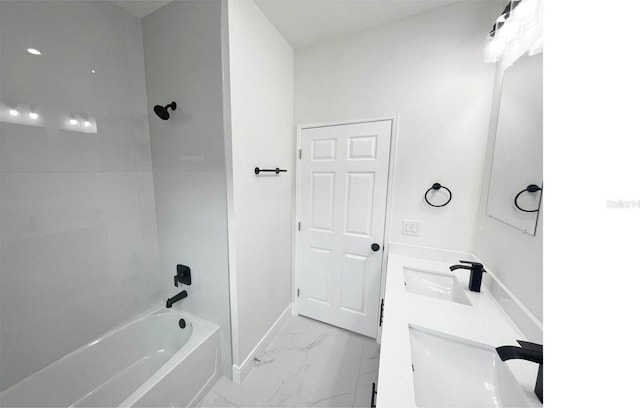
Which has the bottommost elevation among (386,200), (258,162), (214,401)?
(214,401)

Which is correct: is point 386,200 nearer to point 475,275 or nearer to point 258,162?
point 475,275

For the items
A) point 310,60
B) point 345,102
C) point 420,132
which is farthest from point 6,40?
point 420,132

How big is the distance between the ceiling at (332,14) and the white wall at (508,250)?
2.36 ft

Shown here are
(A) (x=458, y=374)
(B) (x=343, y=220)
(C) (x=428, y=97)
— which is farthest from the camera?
(B) (x=343, y=220)

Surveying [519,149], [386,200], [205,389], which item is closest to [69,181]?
[205,389]

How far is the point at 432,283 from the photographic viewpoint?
142 centimetres

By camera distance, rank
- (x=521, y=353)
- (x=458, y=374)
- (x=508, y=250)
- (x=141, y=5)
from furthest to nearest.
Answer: (x=141, y=5) → (x=508, y=250) → (x=458, y=374) → (x=521, y=353)

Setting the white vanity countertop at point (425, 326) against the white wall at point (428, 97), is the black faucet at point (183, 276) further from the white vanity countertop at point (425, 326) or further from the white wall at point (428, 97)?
the white wall at point (428, 97)

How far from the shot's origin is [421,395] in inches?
29.9

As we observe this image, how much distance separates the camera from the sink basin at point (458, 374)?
0.73 m

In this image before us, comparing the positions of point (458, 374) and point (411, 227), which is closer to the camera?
point (458, 374)

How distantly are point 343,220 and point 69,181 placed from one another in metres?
1.77
